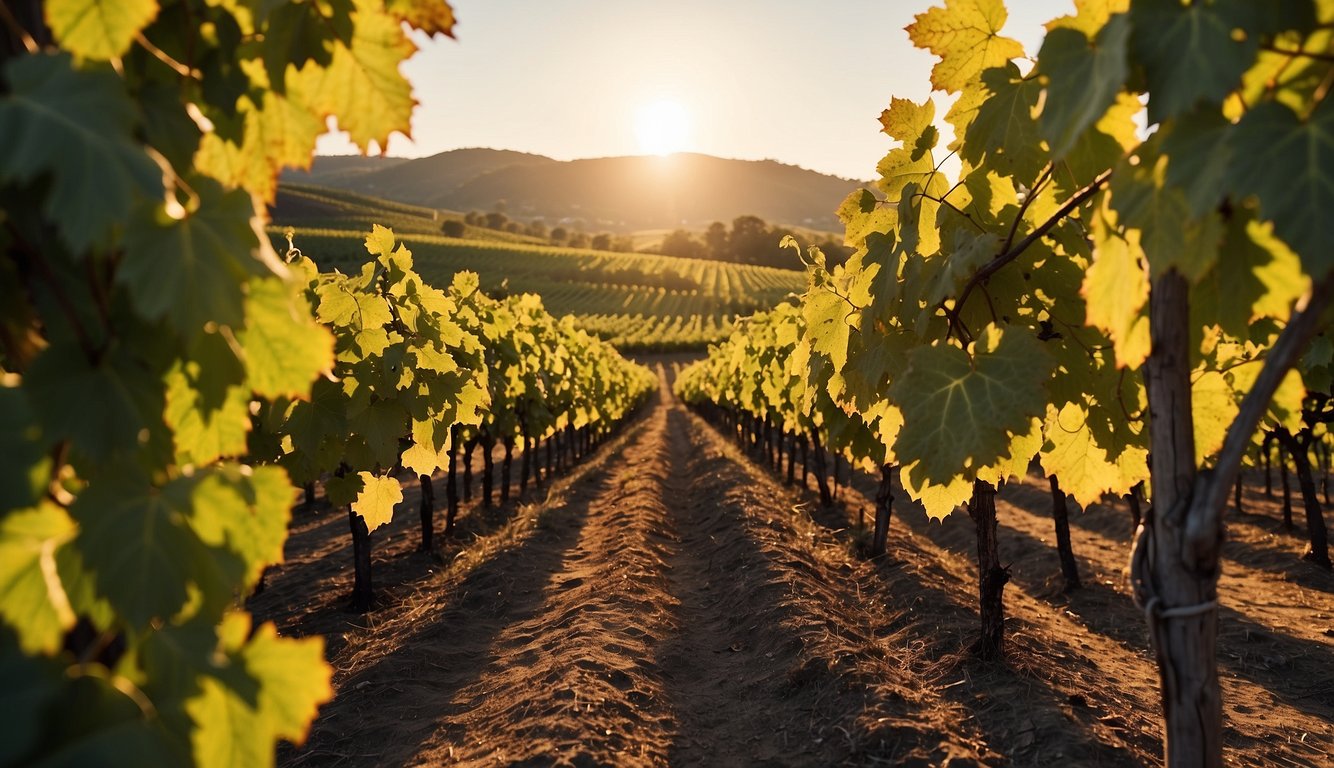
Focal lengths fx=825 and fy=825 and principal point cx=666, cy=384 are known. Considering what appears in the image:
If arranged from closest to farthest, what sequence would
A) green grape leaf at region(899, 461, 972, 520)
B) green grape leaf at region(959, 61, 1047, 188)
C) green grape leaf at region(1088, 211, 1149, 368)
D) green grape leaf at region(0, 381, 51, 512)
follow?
green grape leaf at region(0, 381, 51, 512), green grape leaf at region(1088, 211, 1149, 368), green grape leaf at region(959, 61, 1047, 188), green grape leaf at region(899, 461, 972, 520)

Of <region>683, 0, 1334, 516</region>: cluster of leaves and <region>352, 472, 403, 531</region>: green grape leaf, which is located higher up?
<region>683, 0, 1334, 516</region>: cluster of leaves

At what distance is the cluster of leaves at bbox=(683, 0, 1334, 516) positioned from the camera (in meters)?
1.52

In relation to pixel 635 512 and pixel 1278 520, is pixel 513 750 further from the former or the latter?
pixel 1278 520

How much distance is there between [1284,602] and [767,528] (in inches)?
264

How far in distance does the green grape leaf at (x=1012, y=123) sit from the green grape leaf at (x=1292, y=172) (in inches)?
44.7

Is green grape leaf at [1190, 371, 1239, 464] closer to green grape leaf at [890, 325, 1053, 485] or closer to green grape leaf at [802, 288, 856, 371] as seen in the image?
green grape leaf at [890, 325, 1053, 485]

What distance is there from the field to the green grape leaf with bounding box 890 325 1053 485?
66.6 metres

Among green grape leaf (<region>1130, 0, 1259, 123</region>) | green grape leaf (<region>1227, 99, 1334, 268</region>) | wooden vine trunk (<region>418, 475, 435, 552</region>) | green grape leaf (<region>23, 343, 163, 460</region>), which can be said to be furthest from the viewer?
wooden vine trunk (<region>418, 475, 435, 552</region>)

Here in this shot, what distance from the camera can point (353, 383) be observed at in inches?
270

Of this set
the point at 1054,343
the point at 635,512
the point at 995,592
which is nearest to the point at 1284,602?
the point at 995,592

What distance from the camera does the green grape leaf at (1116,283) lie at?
6.56ft

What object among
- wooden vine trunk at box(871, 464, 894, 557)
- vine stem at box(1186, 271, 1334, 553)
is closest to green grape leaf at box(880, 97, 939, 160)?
vine stem at box(1186, 271, 1334, 553)

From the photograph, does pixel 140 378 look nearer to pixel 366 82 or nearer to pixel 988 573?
pixel 366 82

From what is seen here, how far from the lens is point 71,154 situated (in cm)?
108
